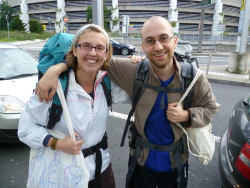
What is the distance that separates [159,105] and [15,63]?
3.78 meters

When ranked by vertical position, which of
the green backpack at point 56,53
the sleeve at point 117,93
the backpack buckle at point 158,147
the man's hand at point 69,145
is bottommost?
the backpack buckle at point 158,147

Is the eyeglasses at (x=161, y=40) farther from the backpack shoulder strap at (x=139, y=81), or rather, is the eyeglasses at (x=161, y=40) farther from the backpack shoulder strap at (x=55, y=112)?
the backpack shoulder strap at (x=55, y=112)

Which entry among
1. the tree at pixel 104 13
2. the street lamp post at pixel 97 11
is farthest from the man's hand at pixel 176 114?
the tree at pixel 104 13

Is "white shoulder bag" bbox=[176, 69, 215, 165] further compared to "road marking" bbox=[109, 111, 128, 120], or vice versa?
"road marking" bbox=[109, 111, 128, 120]

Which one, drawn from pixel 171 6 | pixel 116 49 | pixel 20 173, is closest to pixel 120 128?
pixel 20 173

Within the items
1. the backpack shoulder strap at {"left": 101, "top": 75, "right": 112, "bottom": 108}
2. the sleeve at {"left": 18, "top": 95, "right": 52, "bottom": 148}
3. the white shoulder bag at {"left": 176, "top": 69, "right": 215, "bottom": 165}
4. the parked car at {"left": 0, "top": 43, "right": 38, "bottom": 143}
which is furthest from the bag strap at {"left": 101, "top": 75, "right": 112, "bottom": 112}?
the parked car at {"left": 0, "top": 43, "right": 38, "bottom": 143}

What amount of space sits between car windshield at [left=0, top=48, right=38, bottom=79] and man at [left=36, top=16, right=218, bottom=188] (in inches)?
120

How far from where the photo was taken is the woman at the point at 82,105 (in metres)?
1.51

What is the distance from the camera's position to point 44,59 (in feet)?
5.67

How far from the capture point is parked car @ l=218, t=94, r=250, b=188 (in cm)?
191

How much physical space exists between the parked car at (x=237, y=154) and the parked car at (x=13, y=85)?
9.23ft

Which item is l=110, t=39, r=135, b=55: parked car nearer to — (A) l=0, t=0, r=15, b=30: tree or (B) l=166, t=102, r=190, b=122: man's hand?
(B) l=166, t=102, r=190, b=122: man's hand

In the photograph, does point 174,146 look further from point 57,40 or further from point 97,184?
point 57,40

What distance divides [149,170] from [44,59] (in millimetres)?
1258
